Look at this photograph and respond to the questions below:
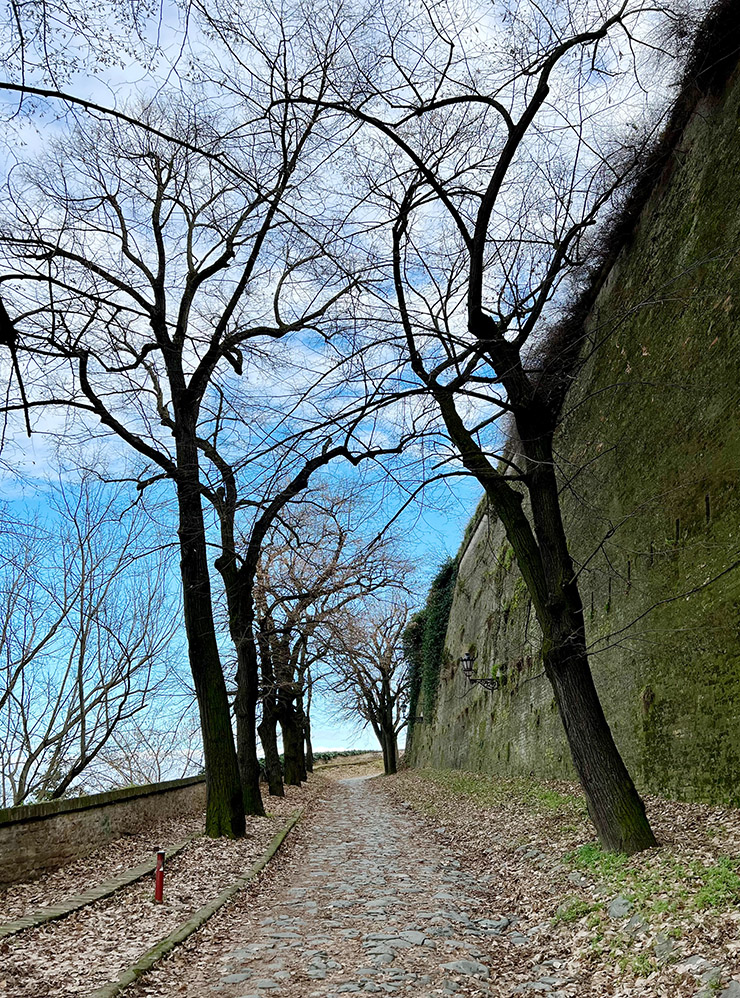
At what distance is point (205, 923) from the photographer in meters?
6.11

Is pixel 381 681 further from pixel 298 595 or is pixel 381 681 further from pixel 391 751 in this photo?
pixel 298 595

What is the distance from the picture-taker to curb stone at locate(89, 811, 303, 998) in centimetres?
448

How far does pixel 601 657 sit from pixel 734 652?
345cm

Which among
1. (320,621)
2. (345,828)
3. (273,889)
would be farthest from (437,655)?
(273,889)

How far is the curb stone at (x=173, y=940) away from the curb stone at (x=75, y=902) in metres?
1.01

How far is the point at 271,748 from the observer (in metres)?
20.3

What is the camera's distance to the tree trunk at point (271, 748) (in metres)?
19.8

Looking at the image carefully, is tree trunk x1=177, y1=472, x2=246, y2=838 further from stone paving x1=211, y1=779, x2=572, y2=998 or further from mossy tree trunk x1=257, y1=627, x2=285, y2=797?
mossy tree trunk x1=257, y1=627, x2=285, y2=797

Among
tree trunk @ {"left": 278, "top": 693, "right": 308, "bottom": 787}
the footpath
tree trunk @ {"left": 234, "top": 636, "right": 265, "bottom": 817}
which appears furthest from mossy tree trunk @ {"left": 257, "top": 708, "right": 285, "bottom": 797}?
the footpath

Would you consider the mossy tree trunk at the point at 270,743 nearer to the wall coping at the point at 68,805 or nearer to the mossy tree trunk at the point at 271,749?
the mossy tree trunk at the point at 271,749

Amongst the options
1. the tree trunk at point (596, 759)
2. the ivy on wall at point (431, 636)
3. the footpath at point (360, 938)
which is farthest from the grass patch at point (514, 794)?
the ivy on wall at point (431, 636)

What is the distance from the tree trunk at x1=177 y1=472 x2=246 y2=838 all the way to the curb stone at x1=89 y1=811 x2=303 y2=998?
1673 mm

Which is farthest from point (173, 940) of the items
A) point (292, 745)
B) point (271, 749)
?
point (292, 745)

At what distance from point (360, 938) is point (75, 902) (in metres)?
2.74
